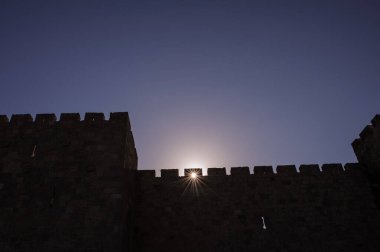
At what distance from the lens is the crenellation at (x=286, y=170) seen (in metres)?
13.8

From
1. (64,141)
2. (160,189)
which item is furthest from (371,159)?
(64,141)

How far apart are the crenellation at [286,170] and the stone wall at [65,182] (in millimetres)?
6275

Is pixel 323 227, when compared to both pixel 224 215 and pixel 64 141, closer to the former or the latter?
pixel 224 215

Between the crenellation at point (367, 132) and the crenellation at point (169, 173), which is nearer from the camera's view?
the crenellation at point (169, 173)

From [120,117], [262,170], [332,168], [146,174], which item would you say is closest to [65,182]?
[120,117]

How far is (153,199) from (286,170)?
18.9 ft

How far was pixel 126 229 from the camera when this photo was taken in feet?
34.6

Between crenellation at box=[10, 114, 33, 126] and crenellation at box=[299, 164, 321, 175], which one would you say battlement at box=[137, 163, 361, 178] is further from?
crenellation at box=[10, 114, 33, 126]

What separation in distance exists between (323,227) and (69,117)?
10.5 metres

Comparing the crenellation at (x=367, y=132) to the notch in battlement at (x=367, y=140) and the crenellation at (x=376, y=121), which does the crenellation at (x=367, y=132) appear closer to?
the notch in battlement at (x=367, y=140)

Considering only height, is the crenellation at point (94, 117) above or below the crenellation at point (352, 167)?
above

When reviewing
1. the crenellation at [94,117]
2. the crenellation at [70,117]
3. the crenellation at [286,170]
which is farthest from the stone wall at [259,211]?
the crenellation at [70,117]

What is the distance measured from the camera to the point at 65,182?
10602 mm

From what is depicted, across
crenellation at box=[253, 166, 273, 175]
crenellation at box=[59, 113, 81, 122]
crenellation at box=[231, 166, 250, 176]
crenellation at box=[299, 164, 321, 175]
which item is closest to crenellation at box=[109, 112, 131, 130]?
crenellation at box=[59, 113, 81, 122]
